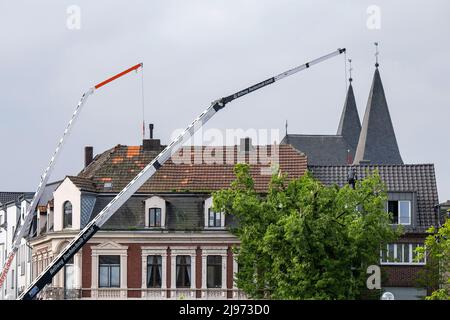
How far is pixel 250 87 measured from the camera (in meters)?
56.1

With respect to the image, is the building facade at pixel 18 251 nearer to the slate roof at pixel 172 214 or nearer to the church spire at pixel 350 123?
the slate roof at pixel 172 214

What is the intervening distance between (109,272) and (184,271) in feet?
12.5

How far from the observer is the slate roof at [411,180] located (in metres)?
72.8

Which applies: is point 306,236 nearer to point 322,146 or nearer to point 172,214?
point 172,214

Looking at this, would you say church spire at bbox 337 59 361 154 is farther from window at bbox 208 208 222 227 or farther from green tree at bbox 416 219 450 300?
green tree at bbox 416 219 450 300

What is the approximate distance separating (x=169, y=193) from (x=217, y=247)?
13.0ft

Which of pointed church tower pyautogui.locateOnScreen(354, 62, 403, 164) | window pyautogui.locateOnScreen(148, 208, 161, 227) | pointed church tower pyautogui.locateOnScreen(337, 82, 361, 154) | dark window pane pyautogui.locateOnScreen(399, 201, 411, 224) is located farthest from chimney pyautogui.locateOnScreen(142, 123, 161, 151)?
pointed church tower pyautogui.locateOnScreen(337, 82, 361, 154)

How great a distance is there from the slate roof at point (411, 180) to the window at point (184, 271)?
9.21 meters

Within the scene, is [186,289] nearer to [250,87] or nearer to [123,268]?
[123,268]

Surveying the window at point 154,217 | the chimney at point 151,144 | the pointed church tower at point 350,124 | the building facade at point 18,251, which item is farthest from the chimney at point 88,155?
the pointed church tower at point 350,124

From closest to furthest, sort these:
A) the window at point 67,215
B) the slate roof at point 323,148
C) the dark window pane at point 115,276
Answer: the dark window pane at point 115,276
the window at point 67,215
the slate roof at point 323,148

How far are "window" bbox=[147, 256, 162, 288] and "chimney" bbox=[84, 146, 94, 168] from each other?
12818 mm

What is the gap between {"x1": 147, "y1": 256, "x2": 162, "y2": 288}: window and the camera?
7056 centimetres
